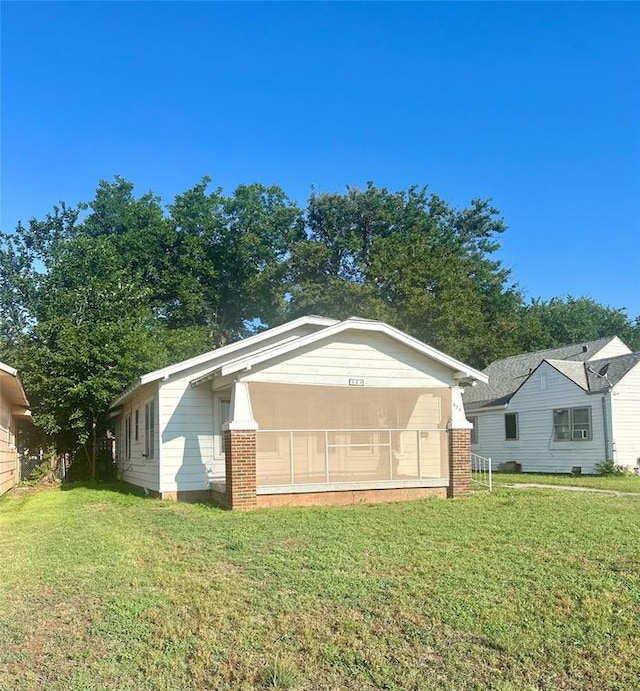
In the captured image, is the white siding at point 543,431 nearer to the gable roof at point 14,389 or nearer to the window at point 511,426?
the window at point 511,426

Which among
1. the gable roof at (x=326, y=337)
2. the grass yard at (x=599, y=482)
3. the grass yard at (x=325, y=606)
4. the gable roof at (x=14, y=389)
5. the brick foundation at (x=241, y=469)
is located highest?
the gable roof at (x=326, y=337)

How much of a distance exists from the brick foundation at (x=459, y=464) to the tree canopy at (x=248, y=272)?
11.4m

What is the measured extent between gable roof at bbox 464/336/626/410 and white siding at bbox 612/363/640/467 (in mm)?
1955

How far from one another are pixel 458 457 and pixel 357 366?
9.01 ft

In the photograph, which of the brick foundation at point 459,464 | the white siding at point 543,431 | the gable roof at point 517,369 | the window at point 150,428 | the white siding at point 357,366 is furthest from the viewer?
the gable roof at point 517,369

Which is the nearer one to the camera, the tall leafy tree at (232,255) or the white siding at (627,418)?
the white siding at (627,418)

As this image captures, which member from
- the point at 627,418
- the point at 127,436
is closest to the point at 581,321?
the point at 627,418

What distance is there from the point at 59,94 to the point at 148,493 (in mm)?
8511

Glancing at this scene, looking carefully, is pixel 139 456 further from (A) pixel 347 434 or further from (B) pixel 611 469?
(B) pixel 611 469

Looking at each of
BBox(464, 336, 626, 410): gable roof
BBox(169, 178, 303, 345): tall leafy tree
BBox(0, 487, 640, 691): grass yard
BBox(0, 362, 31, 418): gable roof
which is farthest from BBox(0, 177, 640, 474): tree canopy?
BBox(0, 487, 640, 691): grass yard

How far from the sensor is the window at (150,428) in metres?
14.0

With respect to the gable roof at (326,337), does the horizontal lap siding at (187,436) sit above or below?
below

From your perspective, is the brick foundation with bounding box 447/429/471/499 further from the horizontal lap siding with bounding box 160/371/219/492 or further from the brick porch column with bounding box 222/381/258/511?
the horizontal lap siding with bounding box 160/371/219/492

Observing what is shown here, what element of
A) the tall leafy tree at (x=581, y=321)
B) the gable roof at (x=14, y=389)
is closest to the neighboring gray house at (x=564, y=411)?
the gable roof at (x=14, y=389)
